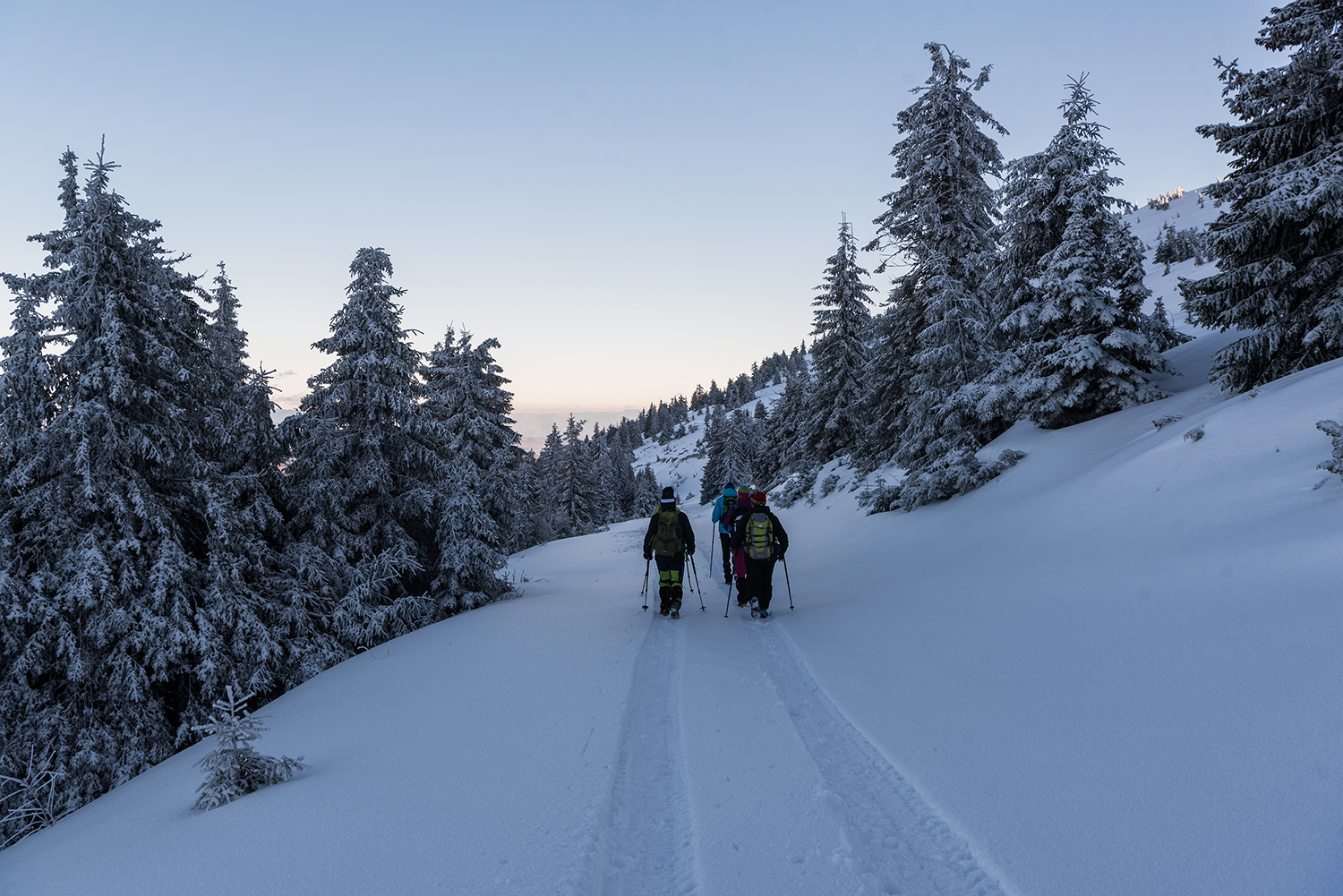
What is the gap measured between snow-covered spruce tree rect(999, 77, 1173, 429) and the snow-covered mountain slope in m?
3.92

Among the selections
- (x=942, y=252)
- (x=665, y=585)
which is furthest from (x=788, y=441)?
(x=665, y=585)

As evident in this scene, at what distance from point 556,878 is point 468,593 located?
34.9ft

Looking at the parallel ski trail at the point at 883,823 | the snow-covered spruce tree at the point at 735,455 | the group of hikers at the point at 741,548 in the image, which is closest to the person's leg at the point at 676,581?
the group of hikers at the point at 741,548

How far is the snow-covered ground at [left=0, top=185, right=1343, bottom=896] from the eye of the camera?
3428 millimetres

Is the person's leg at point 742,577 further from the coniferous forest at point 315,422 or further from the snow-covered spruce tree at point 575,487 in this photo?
the snow-covered spruce tree at point 575,487

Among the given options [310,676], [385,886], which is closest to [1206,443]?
[385,886]

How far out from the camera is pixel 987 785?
Result: 164 inches

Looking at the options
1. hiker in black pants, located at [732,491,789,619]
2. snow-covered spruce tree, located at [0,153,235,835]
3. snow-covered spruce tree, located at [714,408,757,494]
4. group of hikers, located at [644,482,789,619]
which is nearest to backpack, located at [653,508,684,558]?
group of hikers, located at [644,482,789,619]

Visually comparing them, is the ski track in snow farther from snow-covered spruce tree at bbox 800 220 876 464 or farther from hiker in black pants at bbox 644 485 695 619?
snow-covered spruce tree at bbox 800 220 876 464

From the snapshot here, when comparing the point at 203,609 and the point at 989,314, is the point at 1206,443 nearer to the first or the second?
the point at 989,314

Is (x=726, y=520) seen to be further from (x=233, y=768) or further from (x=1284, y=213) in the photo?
(x=1284, y=213)

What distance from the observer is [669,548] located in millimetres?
10961

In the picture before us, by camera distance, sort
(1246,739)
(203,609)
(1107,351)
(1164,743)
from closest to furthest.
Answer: (1246,739), (1164,743), (203,609), (1107,351)

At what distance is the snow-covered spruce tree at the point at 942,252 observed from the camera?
17172 millimetres
